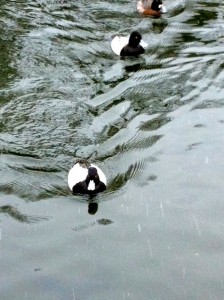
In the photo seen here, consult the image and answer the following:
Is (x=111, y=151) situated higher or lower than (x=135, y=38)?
lower

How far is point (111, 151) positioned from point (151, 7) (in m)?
7.00

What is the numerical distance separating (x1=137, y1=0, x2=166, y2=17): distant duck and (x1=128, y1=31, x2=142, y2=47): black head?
1646 millimetres

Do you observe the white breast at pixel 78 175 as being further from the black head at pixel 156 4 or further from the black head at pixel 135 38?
the black head at pixel 156 4

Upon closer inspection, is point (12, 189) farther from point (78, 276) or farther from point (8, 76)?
point (8, 76)

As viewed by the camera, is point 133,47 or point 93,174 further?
point 133,47

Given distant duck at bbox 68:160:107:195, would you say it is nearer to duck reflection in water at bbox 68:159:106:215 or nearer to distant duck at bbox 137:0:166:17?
duck reflection in water at bbox 68:159:106:215

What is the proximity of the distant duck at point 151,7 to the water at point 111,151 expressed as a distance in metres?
0.26

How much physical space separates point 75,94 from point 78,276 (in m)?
5.56

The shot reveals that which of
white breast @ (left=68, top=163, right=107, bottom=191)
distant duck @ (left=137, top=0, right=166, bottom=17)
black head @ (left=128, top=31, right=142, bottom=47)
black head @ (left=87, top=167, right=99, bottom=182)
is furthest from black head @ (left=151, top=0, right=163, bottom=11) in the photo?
black head @ (left=87, top=167, right=99, bottom=182)

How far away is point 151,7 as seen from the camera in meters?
18.2

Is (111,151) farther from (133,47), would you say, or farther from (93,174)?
(133,47)

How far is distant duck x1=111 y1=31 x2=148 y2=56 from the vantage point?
16.1 metres

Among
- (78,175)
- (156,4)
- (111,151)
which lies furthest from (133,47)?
(78,175)

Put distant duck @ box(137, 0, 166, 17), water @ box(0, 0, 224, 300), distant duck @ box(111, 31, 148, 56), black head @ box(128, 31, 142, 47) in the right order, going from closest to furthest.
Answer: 1. water @ box(0, 0, 224, 300)
2. distant duck @ box(111, 31, 148, 56)
3. black head @ box(128, 31, 142, 47)
4. distant duck @ box(137, 0, 166, 17)
